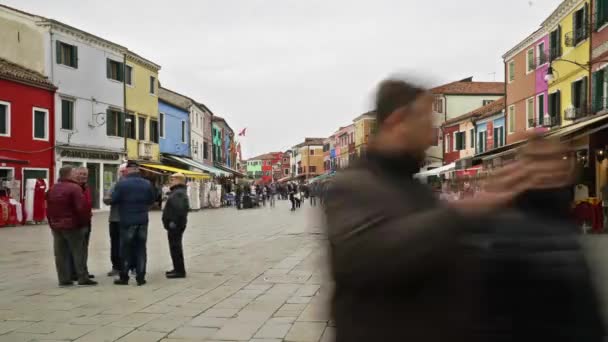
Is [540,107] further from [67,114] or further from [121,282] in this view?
[121,282]

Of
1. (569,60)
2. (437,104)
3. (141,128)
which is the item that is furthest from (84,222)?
(141,128)

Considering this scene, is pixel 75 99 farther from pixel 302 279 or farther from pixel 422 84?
pixel 422 84

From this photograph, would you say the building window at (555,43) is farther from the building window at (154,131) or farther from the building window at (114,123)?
the building window at (154,131)

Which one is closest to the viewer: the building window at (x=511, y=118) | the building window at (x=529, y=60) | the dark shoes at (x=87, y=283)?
the dark shoes at (x=87, y=283)

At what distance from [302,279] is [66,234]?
3.38 m

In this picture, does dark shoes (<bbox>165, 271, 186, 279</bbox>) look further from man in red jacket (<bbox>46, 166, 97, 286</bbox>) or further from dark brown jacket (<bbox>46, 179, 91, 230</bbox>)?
dark brown jacket (<bbox>46, 179, 91, 230</bbox>)

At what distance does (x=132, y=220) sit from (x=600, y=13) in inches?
708

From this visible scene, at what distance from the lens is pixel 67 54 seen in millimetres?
28578

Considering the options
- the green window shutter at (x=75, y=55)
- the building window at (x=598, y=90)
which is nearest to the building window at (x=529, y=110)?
the building window at (x=598, y=90)

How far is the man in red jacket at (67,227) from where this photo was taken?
8406 mm

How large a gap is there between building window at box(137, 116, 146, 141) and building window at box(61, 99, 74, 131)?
21.7 feet

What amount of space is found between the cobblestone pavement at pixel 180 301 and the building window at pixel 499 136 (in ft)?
83.2

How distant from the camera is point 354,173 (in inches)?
61.6

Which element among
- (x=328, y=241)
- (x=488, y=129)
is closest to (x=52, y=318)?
(x=328, y=241)
